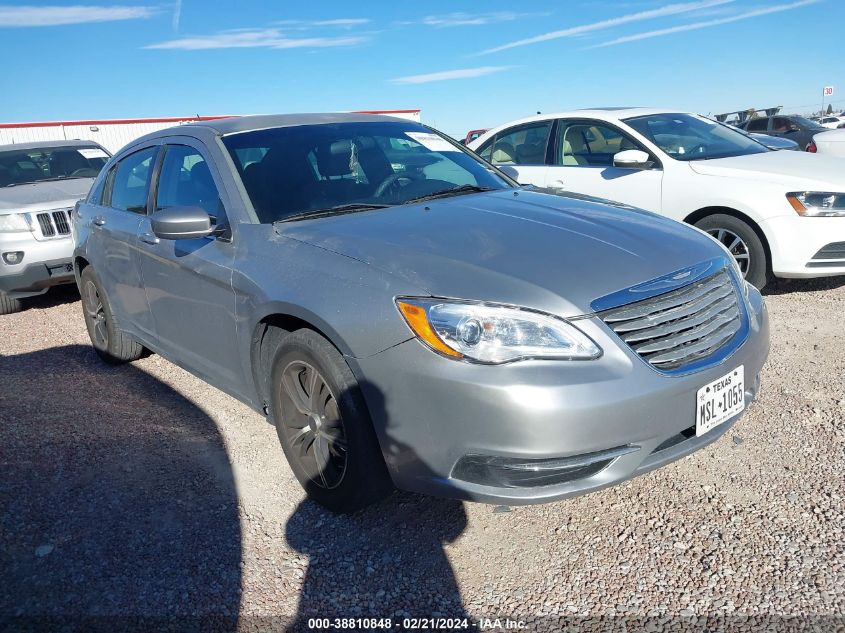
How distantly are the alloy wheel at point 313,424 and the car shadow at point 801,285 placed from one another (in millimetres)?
4349

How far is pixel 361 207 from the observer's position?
313 cm

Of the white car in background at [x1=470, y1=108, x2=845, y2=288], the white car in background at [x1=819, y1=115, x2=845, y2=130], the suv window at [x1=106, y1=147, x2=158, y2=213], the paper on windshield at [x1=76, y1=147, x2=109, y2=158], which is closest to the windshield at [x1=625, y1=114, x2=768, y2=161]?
the white car in background at [x1=470, y1=108, x2=845, y2=288]

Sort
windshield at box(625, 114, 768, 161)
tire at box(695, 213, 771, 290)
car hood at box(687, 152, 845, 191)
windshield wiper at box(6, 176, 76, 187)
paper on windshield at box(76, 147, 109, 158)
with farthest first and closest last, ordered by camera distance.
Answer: paper on windshield at box(76, 147, 109, 158) < windshield wiper at box(6, 176, 76, 187) < windshield at box(625, 114, 768, 161) < tire at box(695, 213, 771, 290) < car hood at box(687, 152, 845, 191)

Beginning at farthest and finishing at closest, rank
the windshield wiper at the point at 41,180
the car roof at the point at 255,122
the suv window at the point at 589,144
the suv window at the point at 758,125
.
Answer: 1. the suv window at the point at 758,125
2. the windshield wiper at the point at 41,180
3. the suv window at the point at 589,144
4. the car roof at the point at 255,122

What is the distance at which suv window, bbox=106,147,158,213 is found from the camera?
3992 millimetres

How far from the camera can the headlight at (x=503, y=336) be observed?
2166mm

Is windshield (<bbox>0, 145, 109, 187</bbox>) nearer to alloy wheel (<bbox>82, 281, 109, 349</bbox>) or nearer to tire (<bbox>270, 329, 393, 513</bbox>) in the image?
alloy wheel (<bbox>82, 281, 109, 349</bbox>)

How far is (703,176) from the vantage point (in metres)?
5.48

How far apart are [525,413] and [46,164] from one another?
7.80 meters

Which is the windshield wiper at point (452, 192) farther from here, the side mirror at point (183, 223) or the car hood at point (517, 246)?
the side mirror at point (183, 223)

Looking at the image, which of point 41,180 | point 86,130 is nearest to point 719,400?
point 41,180

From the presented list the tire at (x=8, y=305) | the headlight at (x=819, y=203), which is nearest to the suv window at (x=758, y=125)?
the headlight at (x=819, y=203)

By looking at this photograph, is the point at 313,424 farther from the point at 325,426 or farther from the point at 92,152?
the point at 92,152

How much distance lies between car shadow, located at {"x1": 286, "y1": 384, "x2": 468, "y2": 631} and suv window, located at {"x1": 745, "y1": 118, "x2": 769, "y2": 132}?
2043 cm
